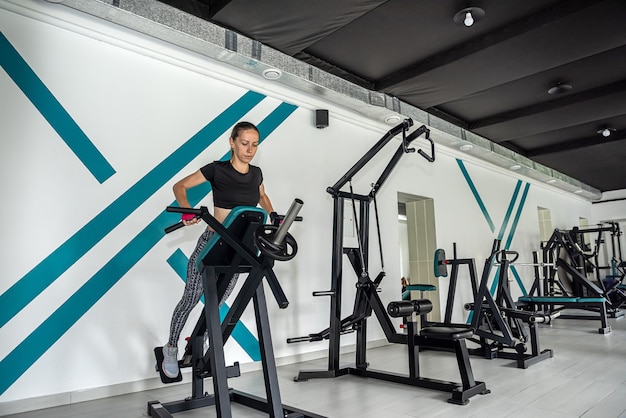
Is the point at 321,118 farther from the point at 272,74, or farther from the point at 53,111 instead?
the point at 53,111

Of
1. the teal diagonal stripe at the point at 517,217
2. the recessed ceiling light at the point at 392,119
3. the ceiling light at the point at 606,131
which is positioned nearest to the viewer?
the recessed ceiling light at the point at 392,119

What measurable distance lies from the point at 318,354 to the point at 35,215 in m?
2.83

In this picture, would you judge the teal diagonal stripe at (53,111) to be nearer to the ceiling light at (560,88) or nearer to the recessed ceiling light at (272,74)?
the recessed ceiling light at (272,74)

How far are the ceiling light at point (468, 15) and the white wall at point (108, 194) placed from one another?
66.8 inches

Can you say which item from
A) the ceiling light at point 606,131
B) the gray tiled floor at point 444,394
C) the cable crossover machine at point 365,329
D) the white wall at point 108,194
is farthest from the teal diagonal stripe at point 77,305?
the ceiling light at point 606,131

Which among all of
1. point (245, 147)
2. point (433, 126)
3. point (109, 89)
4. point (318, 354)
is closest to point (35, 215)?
point (109, 89)

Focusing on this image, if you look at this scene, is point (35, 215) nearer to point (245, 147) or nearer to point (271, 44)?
point (245, 147)

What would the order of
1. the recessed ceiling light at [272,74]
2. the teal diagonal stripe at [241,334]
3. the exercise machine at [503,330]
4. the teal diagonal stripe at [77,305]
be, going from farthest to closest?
1. the recessed ceiling light at [272,74]
2. the exercise machine at [503,330]
3. the teal diagonal stripe at [241,334]
4. the teal diagonal stripe at [77,305]

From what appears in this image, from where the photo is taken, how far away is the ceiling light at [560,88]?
4852 mm

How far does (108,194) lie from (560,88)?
488 cm

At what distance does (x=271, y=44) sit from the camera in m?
3.80

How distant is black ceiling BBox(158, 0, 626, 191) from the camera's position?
3.41 metres

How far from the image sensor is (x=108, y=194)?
10.4 feet

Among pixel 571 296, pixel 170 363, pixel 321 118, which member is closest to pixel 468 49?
pixel 321 118
